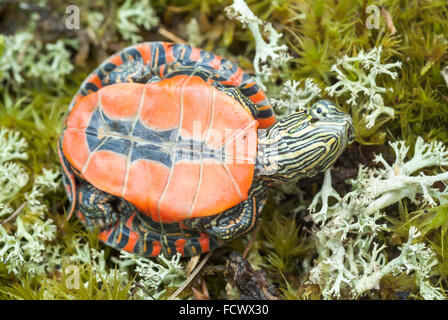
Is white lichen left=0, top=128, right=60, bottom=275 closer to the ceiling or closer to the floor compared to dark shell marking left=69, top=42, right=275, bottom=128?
closer to the floor

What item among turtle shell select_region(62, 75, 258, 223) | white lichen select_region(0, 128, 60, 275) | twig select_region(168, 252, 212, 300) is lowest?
twig select_region(168, 252, 212, 300)

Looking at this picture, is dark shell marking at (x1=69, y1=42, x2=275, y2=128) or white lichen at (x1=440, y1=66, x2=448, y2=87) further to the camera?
dark shell marking at (x1=69, y1=42, x2=275, y2=128)

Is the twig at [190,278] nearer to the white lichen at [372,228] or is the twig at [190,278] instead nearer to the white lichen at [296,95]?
the white lichen at [372,228]

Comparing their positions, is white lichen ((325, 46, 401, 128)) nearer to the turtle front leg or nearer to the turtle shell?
the turtle shell

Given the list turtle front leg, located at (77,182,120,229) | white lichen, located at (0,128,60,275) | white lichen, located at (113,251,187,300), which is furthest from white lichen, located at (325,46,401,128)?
white lichen, located at (0,128,60,275)

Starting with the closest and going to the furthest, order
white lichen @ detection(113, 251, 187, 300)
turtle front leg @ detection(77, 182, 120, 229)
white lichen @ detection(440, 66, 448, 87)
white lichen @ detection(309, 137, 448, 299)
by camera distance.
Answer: white lichen @ detection(309, 137, 448, 299)
white lichen @ detection(440, 66, 448, 87)
white lichen @ detection(113, 251, 187, 300)
turtle front leg @ detection(77, 182, 120, 229)

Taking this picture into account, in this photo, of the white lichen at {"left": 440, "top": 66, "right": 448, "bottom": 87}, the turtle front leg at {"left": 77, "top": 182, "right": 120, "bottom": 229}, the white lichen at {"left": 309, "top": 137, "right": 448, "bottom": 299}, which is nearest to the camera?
the white lichen at {"left": 309, "top": 137, "right": 448, "bottom": 299}
